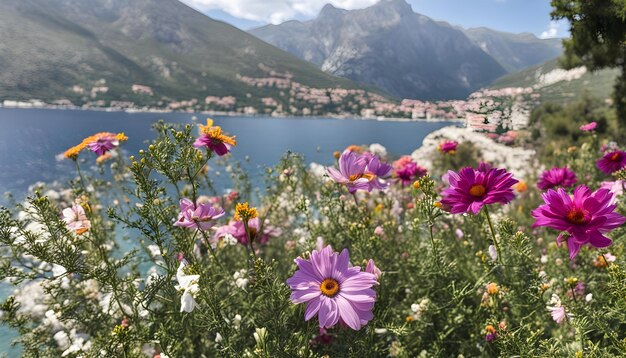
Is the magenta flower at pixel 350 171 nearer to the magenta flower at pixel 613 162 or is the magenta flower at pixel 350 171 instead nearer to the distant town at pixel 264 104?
the magenta flower at pixel 613 162

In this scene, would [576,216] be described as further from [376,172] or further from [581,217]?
[376,172]

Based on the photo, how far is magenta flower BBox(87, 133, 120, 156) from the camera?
7.30 feet

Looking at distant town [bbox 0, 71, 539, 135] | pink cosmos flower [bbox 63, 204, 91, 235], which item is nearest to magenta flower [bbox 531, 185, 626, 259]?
pink cosmos flower [bbox 63, 204, 91, 235]

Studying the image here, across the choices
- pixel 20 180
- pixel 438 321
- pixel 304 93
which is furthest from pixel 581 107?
pixel 304 93

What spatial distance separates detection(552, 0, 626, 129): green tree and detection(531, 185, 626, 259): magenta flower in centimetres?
562

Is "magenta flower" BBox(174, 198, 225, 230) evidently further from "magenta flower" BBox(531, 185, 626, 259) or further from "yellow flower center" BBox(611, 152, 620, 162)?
"yellow flower center" BBox(611, 152, 620, 162)

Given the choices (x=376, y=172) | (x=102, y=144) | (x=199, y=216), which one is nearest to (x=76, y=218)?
(x=102, y=144)

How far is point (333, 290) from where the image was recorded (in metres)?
1.24

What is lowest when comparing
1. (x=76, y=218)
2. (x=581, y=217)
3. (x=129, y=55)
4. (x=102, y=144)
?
(x=76, y=218)

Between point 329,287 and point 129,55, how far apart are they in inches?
5264

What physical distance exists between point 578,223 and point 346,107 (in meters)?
87.2

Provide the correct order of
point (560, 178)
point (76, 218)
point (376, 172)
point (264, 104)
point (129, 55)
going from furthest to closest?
point (129, 55), point (264, 104), point (560, 178), point (376, 172), point (76, 218)

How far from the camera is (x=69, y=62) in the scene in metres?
88.3

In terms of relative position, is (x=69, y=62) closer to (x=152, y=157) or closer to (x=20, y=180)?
(x=20, y=180)
